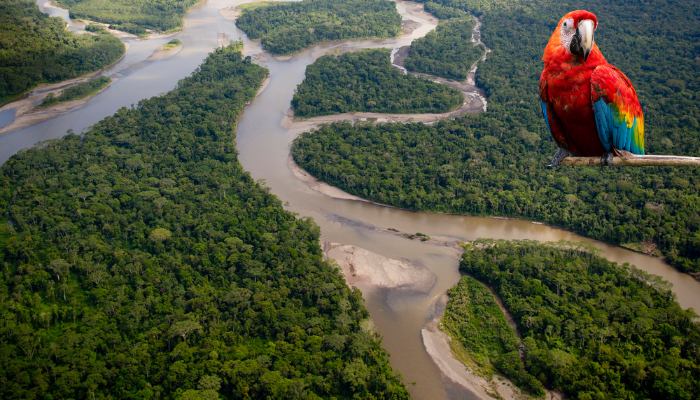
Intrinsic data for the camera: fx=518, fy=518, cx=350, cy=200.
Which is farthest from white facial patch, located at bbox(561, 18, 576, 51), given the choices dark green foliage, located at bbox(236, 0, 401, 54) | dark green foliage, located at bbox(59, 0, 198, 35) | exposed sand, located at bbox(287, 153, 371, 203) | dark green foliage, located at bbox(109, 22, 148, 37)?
dark green foliage, located at bbox(59, 0, 198, 35)

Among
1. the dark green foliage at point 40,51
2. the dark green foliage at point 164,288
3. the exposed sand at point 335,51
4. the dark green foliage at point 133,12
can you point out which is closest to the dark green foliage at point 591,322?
the dark green foliage at point 164,288

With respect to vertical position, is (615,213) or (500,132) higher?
(500,132)

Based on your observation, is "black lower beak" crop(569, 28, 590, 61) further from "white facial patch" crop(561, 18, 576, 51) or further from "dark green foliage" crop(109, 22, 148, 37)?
"dark green foliage" crop(109, 22, 148, 37)

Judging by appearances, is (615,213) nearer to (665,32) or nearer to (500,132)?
(500,132)

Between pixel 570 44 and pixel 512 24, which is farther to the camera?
pixel 512 24

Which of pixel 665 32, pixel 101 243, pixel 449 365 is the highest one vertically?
pixel 665 32

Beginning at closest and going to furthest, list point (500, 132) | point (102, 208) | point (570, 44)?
point (570, 44) < point (102, 208) < point (500, 132)

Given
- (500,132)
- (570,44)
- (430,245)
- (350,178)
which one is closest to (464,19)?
(500,132)

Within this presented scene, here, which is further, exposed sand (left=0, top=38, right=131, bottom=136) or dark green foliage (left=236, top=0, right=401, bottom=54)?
dark green foliage (left=236, top=0, right=401, bottom=54)
